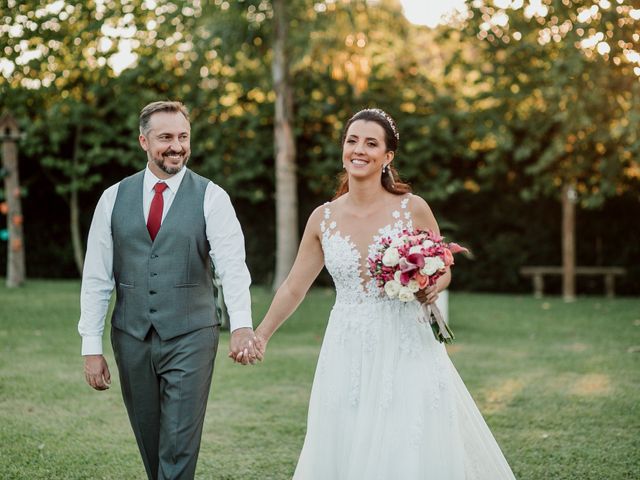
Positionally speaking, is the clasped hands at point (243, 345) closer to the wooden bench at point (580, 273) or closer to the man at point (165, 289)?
the man at point (165, 289)

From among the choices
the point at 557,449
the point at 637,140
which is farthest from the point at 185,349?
the point at 637,140

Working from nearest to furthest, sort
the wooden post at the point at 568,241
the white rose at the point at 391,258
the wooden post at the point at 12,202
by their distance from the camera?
the white rose at the point at 391,258
the wooden post at the point at 568,241
the wooden post at the point at 12,202

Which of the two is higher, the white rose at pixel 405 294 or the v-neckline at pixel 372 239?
the v-neckline at pixel 372 239

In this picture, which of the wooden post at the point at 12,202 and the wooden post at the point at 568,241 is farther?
the wooden post at the point at 12,202

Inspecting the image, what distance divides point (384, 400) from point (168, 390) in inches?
40.6

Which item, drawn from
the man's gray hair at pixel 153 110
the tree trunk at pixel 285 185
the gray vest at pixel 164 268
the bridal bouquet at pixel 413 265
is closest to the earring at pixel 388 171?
the bridal bouquet at pixel 413 265

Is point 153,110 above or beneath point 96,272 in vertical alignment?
above

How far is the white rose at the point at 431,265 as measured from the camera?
413 centimetres

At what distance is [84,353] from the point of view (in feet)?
14.1

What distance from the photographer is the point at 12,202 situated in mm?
18453

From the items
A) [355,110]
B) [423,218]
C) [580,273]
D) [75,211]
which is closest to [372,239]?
[423,218]

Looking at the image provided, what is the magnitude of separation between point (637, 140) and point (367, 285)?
9997 millimetres

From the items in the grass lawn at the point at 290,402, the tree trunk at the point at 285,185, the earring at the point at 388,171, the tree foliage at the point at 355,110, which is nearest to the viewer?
the earring at the point at 388,171

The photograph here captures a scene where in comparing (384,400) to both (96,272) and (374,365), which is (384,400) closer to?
(374,365)
